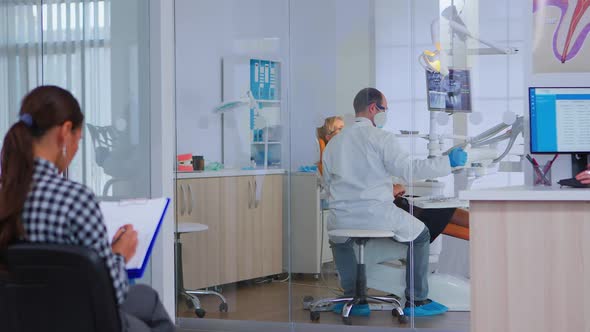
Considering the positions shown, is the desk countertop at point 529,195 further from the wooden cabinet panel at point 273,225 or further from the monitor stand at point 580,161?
the wooden cabinet panel at point 273,225

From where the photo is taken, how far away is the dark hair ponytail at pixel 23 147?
2.40m

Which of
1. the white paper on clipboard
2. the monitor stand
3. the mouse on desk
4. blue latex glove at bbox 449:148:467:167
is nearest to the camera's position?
the white paper on clipboard

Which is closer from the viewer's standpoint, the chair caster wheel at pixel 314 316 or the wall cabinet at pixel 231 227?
the chair caster wheel at pixel 314 316

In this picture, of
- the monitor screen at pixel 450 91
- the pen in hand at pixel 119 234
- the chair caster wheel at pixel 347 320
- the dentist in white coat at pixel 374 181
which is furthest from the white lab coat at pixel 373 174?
the pen in hand at pixel 119 234

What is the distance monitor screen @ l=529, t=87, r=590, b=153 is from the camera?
3.82m

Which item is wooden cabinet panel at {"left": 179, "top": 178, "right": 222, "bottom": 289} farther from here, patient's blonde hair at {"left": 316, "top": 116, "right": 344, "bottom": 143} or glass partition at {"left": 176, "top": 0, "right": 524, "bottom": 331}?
patient's blonde hair at {"left": 316, "top": 116, "right": 344, "bottom": 143}

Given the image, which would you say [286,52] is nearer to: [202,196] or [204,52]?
[204,52]

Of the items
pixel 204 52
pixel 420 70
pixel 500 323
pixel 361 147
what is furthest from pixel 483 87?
pixel 500 323

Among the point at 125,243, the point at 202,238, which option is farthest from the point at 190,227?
the point at 125,243

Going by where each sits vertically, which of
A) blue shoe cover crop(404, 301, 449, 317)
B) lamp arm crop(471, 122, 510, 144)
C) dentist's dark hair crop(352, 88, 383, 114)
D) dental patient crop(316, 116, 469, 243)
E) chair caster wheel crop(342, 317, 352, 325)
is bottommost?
chair caster wheel crop(342, 317, 352, 325)

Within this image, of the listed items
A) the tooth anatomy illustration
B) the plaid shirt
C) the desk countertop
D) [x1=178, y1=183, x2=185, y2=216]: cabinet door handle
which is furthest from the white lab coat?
the plaid shirt

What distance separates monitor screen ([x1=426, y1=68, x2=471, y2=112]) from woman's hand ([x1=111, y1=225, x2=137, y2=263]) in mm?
2893

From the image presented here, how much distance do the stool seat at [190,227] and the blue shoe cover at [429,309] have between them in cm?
131

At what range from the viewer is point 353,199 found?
5238 mm
